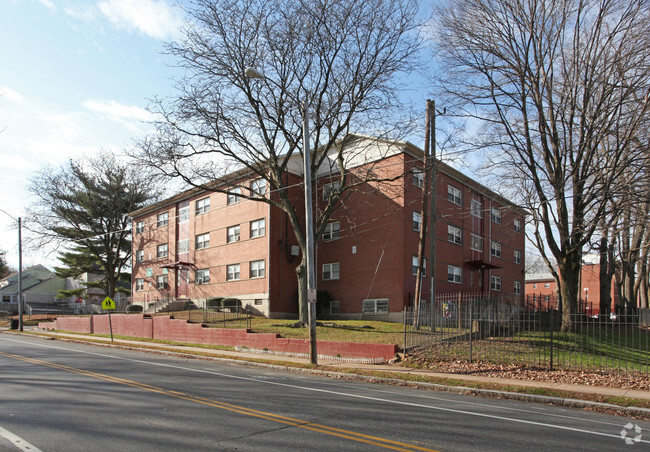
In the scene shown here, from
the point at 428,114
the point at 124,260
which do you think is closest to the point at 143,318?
the point at 428,114

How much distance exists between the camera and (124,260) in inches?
2112

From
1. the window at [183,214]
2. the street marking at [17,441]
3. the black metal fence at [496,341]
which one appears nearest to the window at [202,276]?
the window at [183,214]

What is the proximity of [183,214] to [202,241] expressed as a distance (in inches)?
164

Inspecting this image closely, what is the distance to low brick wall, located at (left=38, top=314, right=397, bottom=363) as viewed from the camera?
1786cm

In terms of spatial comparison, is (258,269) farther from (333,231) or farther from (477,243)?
(477,243)

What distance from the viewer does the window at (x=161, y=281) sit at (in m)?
42.9

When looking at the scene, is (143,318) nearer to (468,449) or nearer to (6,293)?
(468,449)

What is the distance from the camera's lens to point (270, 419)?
785 cm

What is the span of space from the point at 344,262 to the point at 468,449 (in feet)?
85.0

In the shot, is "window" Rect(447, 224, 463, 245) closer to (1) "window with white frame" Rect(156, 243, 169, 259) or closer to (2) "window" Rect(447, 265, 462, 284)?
(2) "window" Rect(447, 265, 462, 284)

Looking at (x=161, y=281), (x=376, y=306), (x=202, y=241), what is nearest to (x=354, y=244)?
(x=376, y=306)

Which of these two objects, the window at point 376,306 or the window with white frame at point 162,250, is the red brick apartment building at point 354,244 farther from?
the window with white frame at point 162,250

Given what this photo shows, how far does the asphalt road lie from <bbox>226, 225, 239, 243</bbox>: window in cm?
2265

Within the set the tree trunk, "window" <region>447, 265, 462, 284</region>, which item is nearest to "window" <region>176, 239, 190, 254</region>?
"window" <region>447, 265, 462, 284</region>
